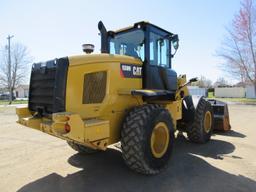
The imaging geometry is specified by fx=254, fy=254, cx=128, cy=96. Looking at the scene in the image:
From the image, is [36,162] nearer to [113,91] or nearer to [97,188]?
[97,188]

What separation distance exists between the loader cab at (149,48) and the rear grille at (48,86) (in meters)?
1.77

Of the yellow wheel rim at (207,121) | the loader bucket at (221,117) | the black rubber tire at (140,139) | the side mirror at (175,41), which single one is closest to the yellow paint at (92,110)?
the black rubber tire at (140,139)

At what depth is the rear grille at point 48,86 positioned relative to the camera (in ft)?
13.4

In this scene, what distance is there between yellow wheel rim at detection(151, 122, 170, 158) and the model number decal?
3.51 ft

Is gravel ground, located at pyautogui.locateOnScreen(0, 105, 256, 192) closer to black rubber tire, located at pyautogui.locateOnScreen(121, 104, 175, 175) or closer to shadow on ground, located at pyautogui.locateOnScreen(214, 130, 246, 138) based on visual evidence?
black rubber tire, located at pyautogui.locateOnScreen(121, 104, 175, 175)

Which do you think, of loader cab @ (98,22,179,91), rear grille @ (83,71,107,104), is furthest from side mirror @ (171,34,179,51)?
rear grille @ (83,71,107,104)

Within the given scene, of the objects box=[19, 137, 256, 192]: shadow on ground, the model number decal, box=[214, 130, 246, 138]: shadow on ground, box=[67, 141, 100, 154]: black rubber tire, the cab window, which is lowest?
box=[19, 137, 256, 192]: shadow on ground

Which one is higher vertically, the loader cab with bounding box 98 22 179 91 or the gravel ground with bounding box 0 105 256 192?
the loader cab with bounding box 98 22 179 91

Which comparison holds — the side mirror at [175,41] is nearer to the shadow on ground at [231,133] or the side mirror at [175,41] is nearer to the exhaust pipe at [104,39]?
the exhaust pipe at [104,39]

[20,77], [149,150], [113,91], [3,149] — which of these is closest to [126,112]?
[113,91]

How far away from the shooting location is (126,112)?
475 cm

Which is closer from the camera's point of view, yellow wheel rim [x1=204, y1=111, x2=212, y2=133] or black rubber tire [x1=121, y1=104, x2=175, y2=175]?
black rubber tire [x1=121, y1=104, x2=175, y2=175]

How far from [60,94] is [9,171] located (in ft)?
6.75

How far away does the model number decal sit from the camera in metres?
4.70
